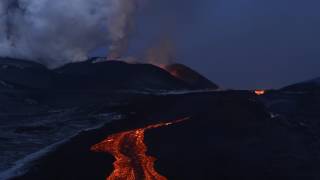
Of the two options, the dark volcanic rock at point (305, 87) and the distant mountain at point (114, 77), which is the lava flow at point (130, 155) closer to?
the dark volcanic rock at point (305, 87)

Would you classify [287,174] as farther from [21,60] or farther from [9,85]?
A: [21,60]

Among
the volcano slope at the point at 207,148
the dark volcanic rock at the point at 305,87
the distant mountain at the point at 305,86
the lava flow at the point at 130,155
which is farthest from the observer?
the distant mountain at the point at 305,86

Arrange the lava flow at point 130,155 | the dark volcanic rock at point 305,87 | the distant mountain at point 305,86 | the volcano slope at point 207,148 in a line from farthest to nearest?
the distant mountain at point 305,86 → the dark volcanic rock at point 305,87 → the volcano slope at point 207,148 → the lava flow at point 130,155

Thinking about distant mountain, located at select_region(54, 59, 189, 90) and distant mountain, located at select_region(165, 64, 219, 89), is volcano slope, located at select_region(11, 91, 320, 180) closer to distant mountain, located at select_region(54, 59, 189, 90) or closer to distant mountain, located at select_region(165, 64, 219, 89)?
distant mountain, located at select_region(54, 59, 189, 90)

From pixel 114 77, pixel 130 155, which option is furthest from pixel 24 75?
pixel 130 155

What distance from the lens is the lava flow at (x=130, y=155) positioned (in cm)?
2252

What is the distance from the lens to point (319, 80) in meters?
76.9

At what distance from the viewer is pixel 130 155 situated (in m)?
27.1

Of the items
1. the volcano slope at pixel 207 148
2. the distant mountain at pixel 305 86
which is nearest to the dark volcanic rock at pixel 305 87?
the distant mountain at pixel 305 86

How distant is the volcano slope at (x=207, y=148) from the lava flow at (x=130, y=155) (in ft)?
1.15

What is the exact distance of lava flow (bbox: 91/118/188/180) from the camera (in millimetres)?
22516

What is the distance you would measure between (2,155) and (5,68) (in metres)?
56.5

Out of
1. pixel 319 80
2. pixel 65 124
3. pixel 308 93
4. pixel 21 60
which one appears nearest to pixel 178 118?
pixel 65 124

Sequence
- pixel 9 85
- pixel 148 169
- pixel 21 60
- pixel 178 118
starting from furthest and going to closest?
1. pixel 21 60
2. pixel 9 85
3. pixel 178 118
4. pixel 148 169
